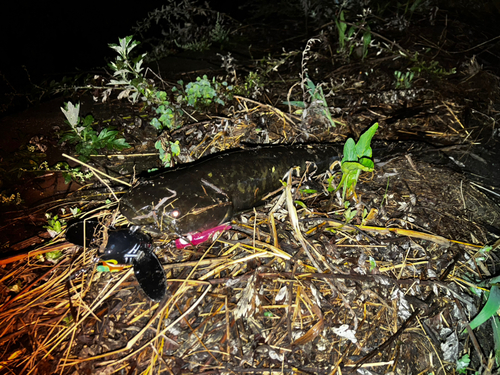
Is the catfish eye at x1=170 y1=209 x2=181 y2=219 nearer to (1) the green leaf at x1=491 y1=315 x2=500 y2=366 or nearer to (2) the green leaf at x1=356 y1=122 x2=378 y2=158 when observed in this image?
(2) the green leaf at x1=356 y1=122 x2=378 y2=158

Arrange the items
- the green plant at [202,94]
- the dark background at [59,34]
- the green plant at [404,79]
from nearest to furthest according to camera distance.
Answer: the green plant at [202,94] < the green plant at [404,79] < the dark background at [59,34]

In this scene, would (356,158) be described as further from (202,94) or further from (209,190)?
(202,94)

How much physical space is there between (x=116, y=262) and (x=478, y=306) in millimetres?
2375

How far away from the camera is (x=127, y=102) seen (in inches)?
144

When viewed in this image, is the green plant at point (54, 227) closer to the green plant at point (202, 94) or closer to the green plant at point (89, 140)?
the green plant at point (89, 140)

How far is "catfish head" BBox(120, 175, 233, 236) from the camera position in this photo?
201cm

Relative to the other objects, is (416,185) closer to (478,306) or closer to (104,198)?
(478,306)

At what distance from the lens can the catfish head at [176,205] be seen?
6.59ft

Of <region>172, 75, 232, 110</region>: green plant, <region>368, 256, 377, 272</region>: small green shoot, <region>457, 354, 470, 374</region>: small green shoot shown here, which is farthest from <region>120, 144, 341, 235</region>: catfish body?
<region>457, 354, 470, 374</region>: small green shoot

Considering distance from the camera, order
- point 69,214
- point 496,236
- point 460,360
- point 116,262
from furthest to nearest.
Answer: point 69,214 < point 496,236 < point 116,262 < point 460,360

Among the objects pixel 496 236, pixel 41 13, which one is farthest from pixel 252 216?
pixel 41 13

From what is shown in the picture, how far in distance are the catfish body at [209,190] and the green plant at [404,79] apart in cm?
202

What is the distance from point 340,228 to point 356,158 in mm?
535

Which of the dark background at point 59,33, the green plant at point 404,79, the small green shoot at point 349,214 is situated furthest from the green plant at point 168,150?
the dark background at point 59,33
